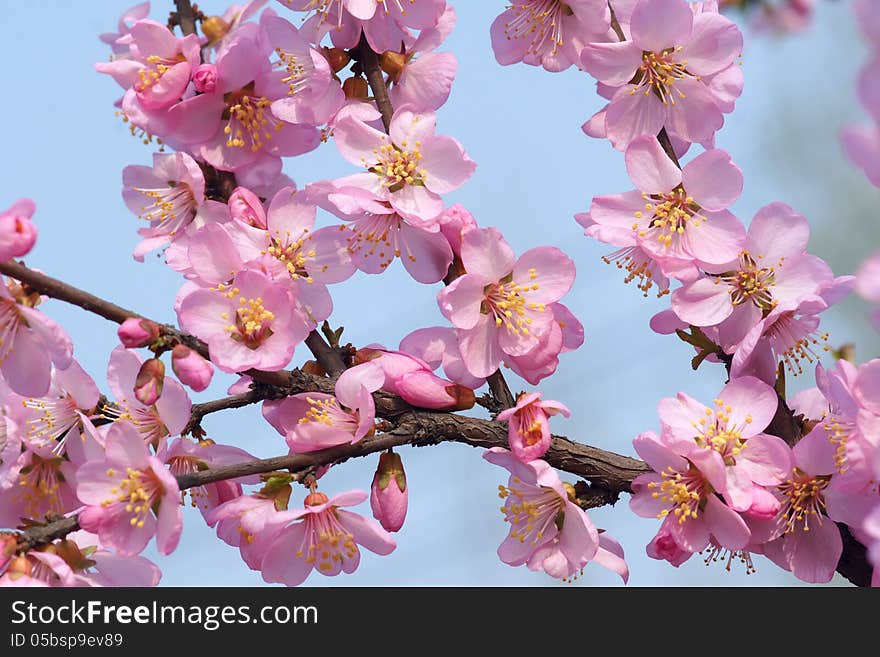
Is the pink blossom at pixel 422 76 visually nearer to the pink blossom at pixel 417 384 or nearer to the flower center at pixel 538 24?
the flower center at pixel 538 24

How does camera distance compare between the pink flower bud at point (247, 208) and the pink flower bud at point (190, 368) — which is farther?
the pink flower bud at point (247, 208)

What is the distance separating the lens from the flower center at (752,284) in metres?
1.04

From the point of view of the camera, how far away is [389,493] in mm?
989

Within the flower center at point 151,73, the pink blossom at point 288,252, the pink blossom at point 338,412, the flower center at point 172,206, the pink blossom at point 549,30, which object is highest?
the pink blossom at point 549,30

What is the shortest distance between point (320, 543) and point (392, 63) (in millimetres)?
517

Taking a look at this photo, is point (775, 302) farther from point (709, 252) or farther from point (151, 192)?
point (151, 192)

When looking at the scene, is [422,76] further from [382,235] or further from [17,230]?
[17,230]

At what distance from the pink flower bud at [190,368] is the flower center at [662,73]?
1.76 feet

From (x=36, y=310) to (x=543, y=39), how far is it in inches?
24.8

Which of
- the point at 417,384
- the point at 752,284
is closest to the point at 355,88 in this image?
the point at 417,384

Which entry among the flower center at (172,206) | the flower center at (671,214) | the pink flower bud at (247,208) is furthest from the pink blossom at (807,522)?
the flower center at (172,206)
